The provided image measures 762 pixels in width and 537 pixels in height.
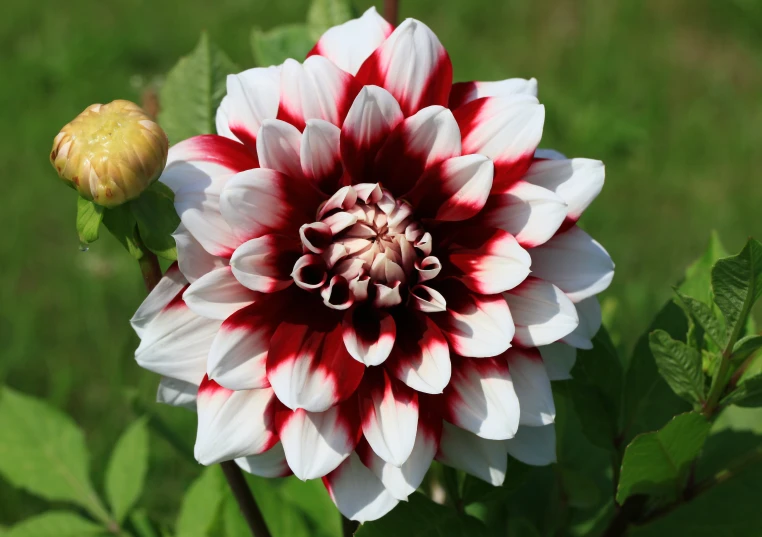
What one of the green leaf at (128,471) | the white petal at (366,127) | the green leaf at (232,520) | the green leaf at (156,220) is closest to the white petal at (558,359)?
the white petal at (366,127)

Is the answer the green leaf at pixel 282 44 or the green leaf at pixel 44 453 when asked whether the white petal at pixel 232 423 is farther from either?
the green leaf at pixel 44 453

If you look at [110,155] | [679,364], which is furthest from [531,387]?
[110,155]

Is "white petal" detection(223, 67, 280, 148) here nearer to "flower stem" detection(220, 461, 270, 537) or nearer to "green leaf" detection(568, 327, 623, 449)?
"flower stem" detection(220, 461, 270, 537)

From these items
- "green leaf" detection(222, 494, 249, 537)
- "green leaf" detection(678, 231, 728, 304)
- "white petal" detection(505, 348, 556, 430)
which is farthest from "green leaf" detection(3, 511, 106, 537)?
"green leaf" detection(678, 231, 728, 304)

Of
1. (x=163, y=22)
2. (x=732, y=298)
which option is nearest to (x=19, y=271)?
(x=163, y=22)

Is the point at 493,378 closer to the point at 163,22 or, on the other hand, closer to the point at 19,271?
the point at 19,271

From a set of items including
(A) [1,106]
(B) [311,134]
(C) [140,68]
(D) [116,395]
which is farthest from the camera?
(C) [140,68]
